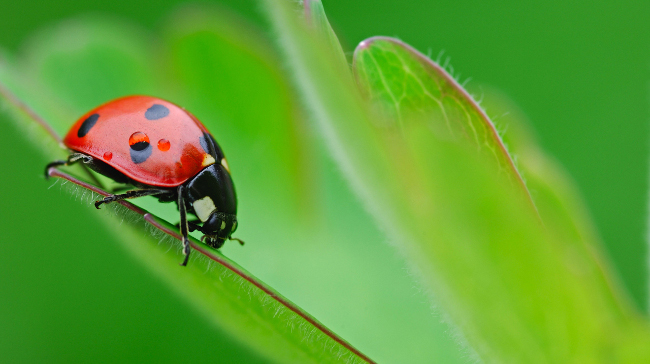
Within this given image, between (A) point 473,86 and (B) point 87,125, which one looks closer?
(B) point 87,125

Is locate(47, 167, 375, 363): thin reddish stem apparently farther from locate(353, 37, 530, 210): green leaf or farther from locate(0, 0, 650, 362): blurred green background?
locate(0, 0, 650, 362): blurred green background

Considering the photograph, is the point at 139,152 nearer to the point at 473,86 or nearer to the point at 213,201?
the point at 213,201

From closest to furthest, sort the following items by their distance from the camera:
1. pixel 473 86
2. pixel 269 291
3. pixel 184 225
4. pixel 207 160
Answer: pixel 269 291, pixel 184 225, pixel 207 160, pixel 473 86

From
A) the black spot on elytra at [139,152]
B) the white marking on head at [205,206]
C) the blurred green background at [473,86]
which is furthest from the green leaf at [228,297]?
the blurred green background at [473,86]

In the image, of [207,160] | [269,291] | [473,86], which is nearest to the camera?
[269,291]

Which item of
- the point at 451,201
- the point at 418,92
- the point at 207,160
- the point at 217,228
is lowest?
the point at 217,228

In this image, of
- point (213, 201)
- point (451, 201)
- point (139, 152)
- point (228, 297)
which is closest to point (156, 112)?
point (139, 152)

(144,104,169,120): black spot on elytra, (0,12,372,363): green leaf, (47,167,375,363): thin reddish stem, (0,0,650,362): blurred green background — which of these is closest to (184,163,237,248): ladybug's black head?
(144,104,169,120): black spot on elytra

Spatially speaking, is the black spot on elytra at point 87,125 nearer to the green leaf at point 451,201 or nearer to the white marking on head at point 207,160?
the white marking on head at point 207,160

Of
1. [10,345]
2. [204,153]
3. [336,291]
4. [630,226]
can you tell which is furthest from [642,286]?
[10,345]

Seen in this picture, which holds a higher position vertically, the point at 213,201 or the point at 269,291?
the point at 269,291
